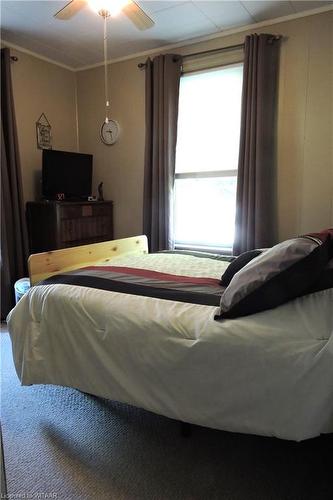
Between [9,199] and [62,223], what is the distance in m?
0.52

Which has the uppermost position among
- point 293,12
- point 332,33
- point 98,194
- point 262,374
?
point 293,12

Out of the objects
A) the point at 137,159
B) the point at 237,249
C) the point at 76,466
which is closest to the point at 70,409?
the point at 76,466

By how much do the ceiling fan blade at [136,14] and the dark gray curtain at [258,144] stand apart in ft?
3.42

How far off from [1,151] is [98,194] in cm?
120

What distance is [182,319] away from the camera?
131 cm

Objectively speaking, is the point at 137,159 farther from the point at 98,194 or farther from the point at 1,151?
the point at 1,151

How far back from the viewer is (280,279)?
3.90ft

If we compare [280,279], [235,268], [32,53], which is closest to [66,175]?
[32,53]

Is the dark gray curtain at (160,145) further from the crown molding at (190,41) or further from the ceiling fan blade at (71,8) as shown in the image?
the ceiling fan blade at (71,8)

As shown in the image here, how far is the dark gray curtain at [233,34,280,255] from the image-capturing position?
283 cm

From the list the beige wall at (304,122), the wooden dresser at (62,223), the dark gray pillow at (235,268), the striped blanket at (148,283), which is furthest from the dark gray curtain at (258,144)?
the wooden dresser at (62,223)

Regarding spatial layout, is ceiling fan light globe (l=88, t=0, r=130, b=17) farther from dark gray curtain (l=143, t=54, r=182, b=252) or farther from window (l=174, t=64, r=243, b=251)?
window (l=174, t=64, r=243, b=251)

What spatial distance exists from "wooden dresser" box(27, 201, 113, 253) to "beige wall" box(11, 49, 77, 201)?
36cm

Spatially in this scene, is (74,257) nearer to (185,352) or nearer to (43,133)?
(185,352)
